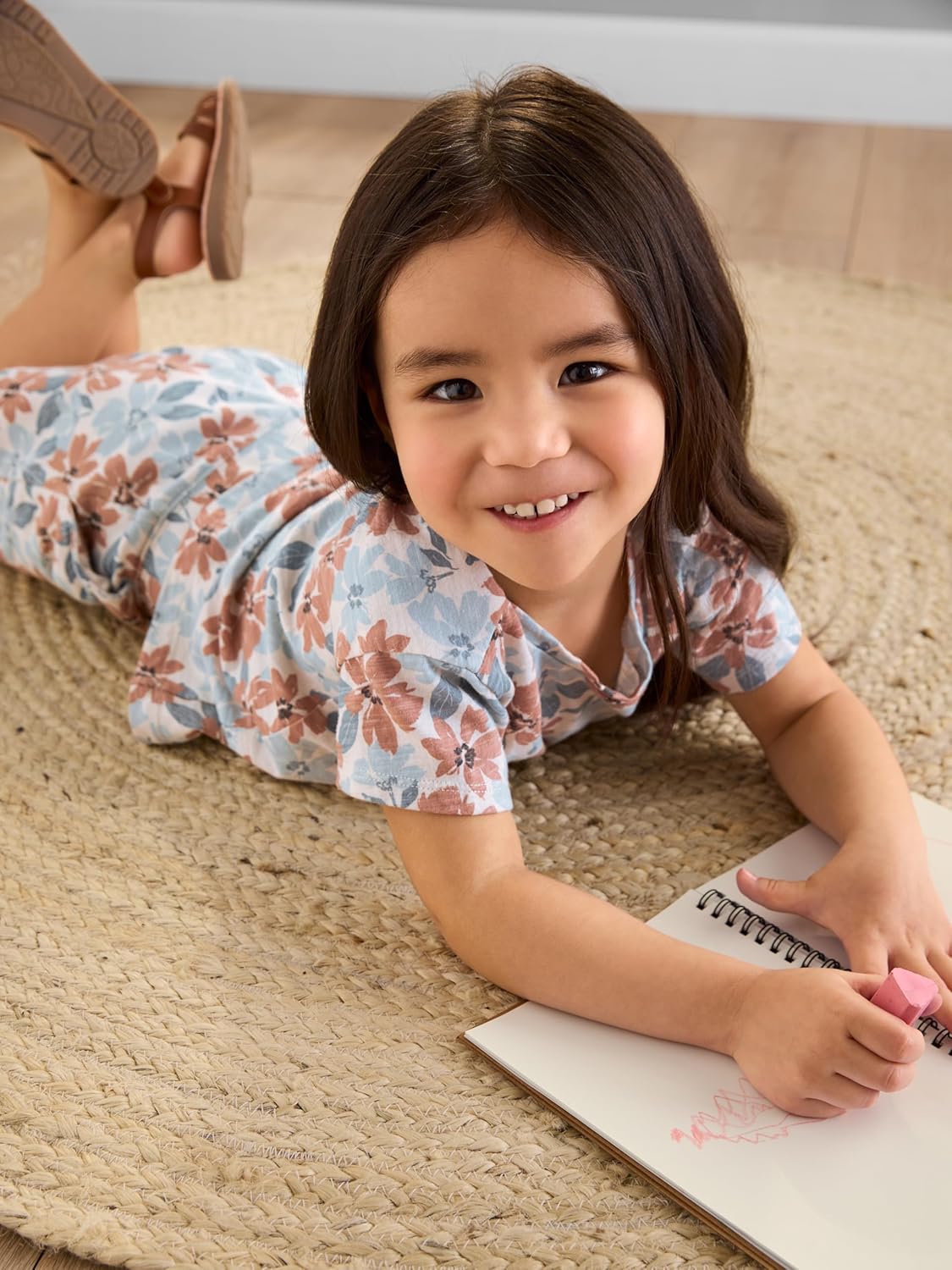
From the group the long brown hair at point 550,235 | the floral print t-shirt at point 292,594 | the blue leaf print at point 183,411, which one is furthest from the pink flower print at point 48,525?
the long brown hair at point 550,235

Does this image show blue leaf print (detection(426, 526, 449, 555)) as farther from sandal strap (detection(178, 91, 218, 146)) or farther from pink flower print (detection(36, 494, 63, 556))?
sandal strap (detection(178, 91, 218, 146))

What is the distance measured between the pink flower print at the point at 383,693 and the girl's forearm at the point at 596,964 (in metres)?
0.09

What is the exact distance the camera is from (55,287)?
3.75 feet

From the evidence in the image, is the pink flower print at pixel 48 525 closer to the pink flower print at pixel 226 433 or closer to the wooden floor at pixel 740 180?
the pink flower print at pixel 226 433

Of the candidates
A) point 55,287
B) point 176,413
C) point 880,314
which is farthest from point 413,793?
point 880,314

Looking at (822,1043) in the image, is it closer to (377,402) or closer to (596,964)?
(596,964)

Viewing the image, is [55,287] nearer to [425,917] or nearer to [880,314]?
[425,917]

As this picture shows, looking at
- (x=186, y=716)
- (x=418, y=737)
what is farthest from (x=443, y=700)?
(x=186, y=716)

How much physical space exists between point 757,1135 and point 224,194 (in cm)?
88

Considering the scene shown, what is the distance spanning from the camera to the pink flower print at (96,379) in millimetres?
1061

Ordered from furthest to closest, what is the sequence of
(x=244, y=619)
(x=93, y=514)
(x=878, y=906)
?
(x=93, y=514) < (x=244, y=619) < (x=878, y=906)

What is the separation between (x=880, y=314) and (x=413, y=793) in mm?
1020

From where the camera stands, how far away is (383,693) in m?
0.74

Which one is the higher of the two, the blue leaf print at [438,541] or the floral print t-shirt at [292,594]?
the blue leaf print at [438,541]
